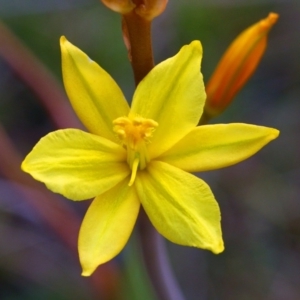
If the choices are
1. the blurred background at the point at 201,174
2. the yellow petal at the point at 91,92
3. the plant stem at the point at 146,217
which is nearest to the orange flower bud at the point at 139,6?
the plant stem at the point at 146,217

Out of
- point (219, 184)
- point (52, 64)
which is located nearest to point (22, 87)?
point (52, 64)

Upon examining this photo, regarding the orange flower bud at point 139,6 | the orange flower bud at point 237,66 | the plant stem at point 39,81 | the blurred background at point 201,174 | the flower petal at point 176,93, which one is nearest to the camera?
the orange flower bud at point 139,6

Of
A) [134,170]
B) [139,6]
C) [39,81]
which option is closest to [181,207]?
[134,170]

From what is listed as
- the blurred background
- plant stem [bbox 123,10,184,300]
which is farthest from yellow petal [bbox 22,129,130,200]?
the blurred background

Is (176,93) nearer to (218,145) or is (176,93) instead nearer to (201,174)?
(218,145)

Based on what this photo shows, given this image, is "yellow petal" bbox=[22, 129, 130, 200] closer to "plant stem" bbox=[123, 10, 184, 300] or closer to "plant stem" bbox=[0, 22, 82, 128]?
"plant stem" bbox=[123, 10, 184, 300]

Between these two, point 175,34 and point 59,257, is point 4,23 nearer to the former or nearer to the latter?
point 175,34

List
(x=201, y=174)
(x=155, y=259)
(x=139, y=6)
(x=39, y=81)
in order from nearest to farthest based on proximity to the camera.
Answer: (x=139, y=6) → (x=155, y=259) → (x=39, y=81) → (x=201, y=174)

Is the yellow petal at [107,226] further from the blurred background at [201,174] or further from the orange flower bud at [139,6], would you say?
the blurred background at [201,174]
